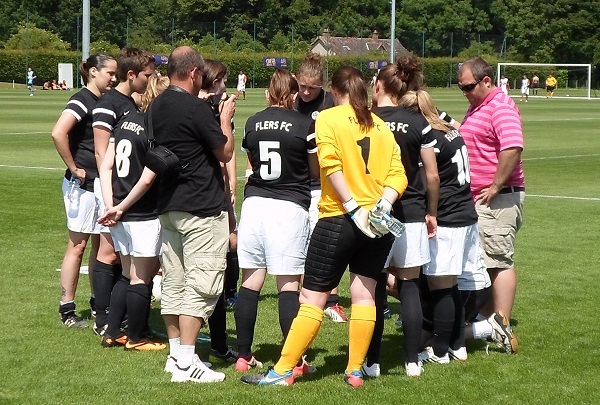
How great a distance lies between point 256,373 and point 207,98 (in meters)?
1.98

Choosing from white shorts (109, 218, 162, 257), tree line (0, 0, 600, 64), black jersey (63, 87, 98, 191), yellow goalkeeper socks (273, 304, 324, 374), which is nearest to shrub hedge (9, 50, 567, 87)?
tree line (0, 0, 600, 64)

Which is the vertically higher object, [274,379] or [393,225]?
[393,225]

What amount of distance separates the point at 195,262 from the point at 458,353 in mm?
2090

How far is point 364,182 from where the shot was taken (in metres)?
5.95

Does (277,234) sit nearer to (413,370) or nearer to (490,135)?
(413,370)

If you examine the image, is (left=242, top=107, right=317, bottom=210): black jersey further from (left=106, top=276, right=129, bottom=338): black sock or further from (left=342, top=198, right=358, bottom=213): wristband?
(left=106, top=276, right=129, bottom=338): black sock

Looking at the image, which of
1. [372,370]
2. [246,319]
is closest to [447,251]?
[372,370]

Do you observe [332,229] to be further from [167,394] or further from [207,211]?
[167,394]

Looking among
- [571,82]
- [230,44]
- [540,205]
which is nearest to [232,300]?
[540,205]

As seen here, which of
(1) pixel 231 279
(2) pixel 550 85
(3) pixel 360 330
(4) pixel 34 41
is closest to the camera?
(3) pixel 360 330

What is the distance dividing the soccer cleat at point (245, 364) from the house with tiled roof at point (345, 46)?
7702cm

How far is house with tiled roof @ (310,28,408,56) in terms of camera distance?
278ft

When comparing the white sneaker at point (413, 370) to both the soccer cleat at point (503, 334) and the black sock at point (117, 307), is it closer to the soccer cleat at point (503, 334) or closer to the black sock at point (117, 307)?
the soccer cleat at point (503, 334)

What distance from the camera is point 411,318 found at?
643cm
